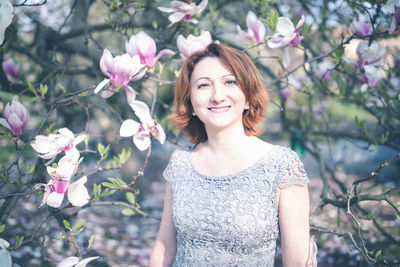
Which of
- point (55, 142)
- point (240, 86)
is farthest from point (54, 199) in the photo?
point (240, 86)

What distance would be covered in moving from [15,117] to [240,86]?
815 mm

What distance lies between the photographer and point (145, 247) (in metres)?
3.14

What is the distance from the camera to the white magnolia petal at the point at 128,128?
1.26 metres

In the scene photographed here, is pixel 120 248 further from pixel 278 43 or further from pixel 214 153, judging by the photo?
pixel 278 43

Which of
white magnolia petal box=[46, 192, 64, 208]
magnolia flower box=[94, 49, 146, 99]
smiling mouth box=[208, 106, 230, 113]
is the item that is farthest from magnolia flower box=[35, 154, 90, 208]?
smiling mouth box=[208, 106, 230, 113]

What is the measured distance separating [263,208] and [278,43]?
0.68m

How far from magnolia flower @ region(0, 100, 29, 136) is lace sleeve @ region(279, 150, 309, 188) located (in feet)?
3.09

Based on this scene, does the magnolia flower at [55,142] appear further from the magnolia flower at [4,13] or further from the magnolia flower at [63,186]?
the magnolia flower at [4,13]

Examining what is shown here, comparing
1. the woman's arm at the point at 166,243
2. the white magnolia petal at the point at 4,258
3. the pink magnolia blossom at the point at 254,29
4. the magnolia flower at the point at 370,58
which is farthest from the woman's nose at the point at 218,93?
the white magnolia petal at the point at 4,258

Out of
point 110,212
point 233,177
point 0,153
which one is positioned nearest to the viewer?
point 233,177

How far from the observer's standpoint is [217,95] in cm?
127

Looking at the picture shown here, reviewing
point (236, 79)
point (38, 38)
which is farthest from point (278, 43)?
point (38, 38)

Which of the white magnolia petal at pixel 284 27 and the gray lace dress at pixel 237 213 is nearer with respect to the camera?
the gray lace dress at pixel 237 213

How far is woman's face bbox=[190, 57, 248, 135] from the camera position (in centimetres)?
129
